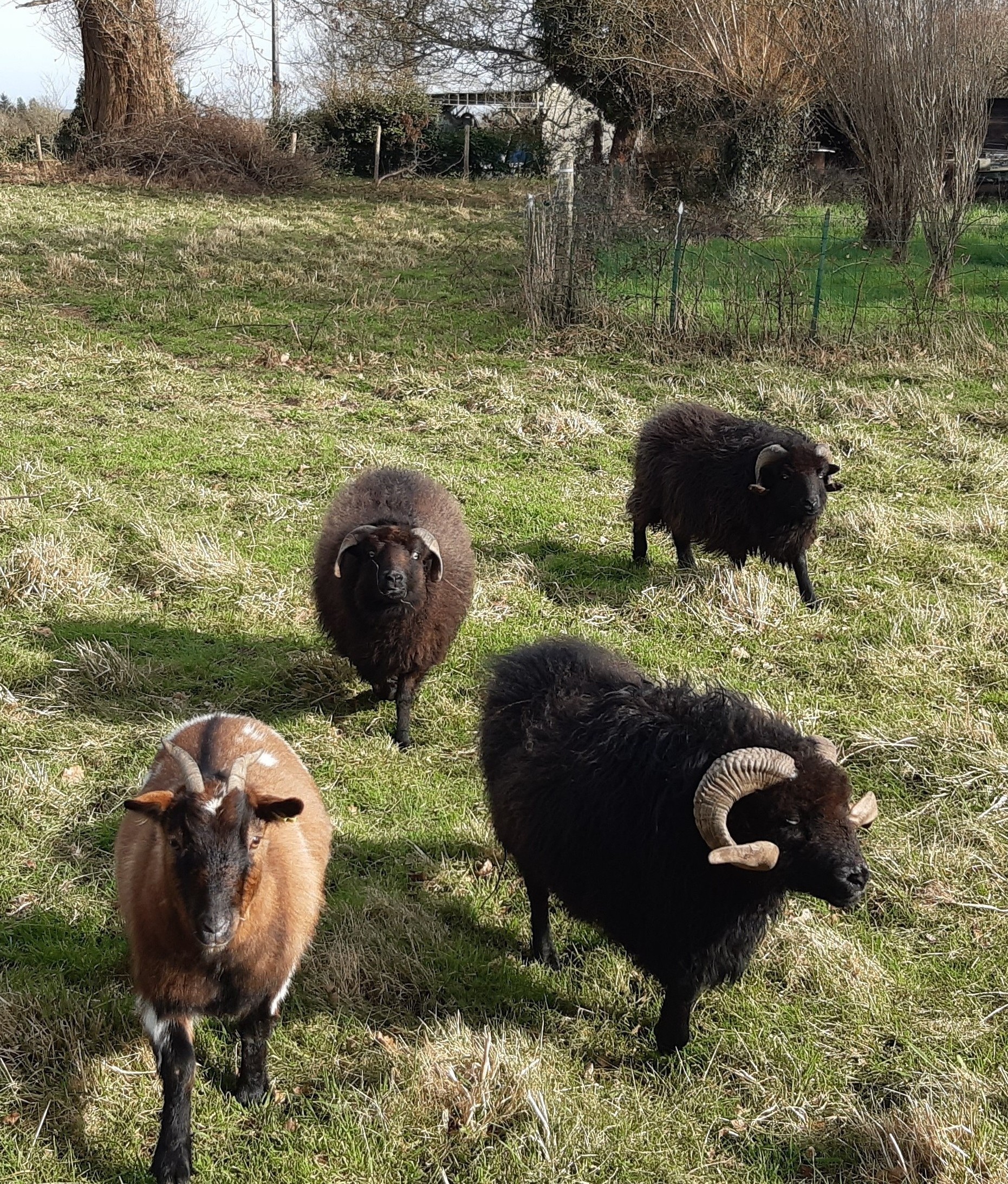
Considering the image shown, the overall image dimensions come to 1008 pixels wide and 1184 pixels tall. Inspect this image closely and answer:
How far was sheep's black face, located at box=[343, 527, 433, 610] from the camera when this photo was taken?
5.87 meters

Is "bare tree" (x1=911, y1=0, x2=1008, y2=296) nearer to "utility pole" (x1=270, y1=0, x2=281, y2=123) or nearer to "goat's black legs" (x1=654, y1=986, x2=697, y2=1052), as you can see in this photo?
"goat's black legs" (x1=654, y1=986, x2=697, y2=1052)

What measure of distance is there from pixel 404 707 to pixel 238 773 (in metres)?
2.75

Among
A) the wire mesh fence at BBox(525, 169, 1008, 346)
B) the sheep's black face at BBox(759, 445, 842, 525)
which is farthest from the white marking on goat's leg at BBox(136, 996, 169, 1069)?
the wire mesh fence at BBox(525, 169, 1008, 346)

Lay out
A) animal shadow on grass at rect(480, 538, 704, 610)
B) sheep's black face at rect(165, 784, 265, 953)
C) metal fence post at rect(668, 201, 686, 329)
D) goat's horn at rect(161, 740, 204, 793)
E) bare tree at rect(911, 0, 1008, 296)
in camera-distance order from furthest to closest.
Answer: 1. bare tree at rect(911, 0, 1008, 296)
2. metal fence post at rect(668, 201, 686, 329)
3. animal shadow on grass at rect(480, 538, 704, 610)
4. goat's horn at rect(161, 740, 204, 793)
5. sheep's black face at rect(165, 784, 265, 953)

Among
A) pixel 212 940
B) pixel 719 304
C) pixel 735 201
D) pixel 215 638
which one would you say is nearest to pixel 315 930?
pixel 212 940

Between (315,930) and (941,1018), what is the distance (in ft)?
8.62

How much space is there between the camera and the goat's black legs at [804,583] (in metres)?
7.80

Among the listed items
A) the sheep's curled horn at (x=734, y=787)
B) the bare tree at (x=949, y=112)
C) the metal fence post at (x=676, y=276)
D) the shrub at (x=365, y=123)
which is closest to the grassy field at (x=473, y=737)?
the sheep's curled horn at (x=734, y=787)

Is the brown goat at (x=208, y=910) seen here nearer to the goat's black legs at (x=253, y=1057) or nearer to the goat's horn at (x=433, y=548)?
the goat's black legs at (x=253, y=1057)

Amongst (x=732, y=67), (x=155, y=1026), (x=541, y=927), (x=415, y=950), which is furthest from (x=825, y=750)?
(x=732, y=67)

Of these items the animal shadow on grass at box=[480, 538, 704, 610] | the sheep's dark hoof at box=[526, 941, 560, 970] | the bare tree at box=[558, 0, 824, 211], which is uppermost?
the bare tree at box=[558, 0, 824, 211]

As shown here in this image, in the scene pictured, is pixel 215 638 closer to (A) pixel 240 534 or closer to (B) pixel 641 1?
(A) pixel 240 534

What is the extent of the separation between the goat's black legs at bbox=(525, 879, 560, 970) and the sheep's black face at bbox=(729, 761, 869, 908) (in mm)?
1096

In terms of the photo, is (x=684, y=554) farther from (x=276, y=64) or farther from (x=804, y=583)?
(x=276, y=64)
